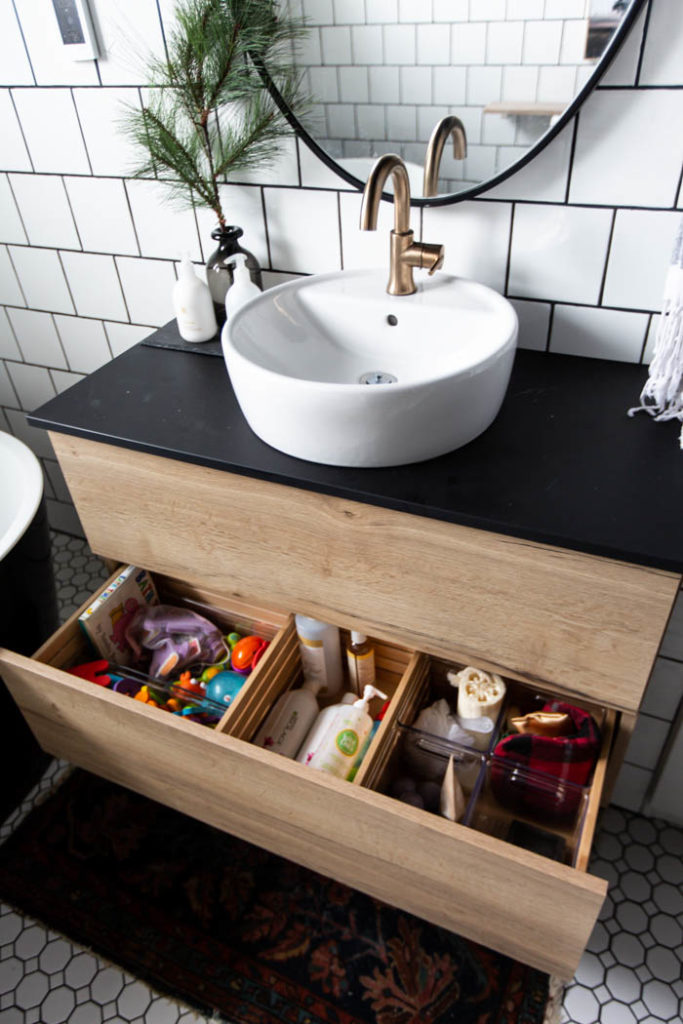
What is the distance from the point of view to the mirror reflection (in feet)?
3.16

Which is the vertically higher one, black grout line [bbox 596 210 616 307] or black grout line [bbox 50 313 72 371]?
black grout line [bbox 596 210 616 307]

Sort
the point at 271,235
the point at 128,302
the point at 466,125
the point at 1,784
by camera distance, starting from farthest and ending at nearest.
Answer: the point at 128,302, the point at 1,784, the point at 271,235, the point at 466,125

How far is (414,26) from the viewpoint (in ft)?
3.40

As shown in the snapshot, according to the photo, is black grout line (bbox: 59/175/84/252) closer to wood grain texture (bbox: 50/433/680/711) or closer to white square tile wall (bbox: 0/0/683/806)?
white square tile wall (bbox: 0/0/683/806)

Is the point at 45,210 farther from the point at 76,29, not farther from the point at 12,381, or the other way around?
the point at 12,381

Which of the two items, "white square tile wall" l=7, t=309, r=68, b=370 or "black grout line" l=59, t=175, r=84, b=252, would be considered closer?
"black grout line" l=59, t=175, r=84, b=252

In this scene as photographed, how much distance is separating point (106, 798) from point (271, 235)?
1128 millimetres

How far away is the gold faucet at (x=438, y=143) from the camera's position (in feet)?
3.31

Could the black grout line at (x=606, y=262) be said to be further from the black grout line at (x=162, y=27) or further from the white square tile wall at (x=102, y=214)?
the white square tile wall at (x=102, y=214)

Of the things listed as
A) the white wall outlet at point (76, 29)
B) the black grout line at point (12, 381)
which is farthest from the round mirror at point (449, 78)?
the black grout line at point (12, 381)

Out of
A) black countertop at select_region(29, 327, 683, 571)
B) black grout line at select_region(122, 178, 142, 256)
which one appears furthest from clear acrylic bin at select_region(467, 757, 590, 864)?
black grout line at select_region(122, 178, 142, 256)

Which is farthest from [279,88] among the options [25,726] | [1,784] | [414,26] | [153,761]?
[1,784]

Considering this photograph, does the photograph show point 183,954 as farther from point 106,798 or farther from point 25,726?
point 25,726

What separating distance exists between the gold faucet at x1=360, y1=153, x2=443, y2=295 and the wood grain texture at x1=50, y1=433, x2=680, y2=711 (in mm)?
350
